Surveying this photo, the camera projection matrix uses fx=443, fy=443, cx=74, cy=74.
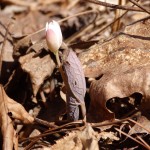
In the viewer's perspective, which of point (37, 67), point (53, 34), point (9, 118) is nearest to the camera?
point (53, 34)

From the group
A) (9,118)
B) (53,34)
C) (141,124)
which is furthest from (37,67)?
(141,124)

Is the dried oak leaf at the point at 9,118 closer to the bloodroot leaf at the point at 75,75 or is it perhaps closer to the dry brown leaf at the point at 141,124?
the bloodroot leaf at the point at 75,75

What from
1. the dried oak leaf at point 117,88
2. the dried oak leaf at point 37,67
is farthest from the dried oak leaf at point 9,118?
the dried oak leaf at point 117,88

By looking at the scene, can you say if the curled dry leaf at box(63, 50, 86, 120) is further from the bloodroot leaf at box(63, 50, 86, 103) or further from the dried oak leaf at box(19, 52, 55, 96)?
the dried oak leaf at box(19, 52, 55, 96)

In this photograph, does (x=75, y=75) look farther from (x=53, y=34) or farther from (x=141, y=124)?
(x=141, y=124)

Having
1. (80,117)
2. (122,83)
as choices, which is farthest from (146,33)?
(80,117)

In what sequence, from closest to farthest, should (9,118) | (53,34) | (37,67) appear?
(53,34) < (9,118) < (37,67)
